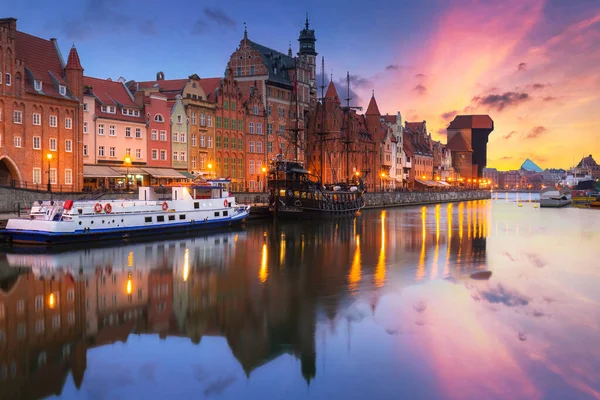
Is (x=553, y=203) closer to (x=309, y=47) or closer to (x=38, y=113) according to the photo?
(x=309, y=47)

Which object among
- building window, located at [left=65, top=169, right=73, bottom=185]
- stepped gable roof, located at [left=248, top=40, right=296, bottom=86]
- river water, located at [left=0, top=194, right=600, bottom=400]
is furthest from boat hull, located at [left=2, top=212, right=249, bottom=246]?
stepped gable roof, located at [left=248, top=40, right=296, bottom=86]

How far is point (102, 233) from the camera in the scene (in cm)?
4206

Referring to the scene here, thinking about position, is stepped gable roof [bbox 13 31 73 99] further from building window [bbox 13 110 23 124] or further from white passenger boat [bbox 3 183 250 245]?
white passenger boat [bbox 3 183 250 245]

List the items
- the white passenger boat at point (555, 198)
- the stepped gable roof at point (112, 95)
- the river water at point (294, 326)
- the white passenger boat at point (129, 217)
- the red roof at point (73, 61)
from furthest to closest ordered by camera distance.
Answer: the white passenger boat at point (555, 198)
the stepped gable roof at point (112, 95)
the red roof at point (73, 61)
the white passenger boat at point (129, 217)
the river water at point (294, 326)

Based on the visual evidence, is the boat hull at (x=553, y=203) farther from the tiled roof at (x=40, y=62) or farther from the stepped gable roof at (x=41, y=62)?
the tiled roof at (x=40, y=62)

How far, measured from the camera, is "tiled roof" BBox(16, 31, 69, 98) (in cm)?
5606

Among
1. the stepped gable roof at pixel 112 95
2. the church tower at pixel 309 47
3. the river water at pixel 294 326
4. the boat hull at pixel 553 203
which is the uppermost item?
the church tower at pixel 309 47

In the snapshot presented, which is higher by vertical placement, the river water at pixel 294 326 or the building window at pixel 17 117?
the building window at pixel 17 117

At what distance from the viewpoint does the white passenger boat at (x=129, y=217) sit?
38.7 metres

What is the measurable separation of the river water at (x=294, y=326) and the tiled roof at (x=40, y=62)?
2628 centimetres

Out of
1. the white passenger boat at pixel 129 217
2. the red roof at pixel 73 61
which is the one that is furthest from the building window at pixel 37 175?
the red roof at pixel 73 61

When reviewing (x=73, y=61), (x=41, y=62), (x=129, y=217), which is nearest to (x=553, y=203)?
(x=73, y=61)

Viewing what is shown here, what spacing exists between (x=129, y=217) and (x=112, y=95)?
92.3 feet

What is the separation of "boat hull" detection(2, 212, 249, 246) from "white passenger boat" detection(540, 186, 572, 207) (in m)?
93.9
